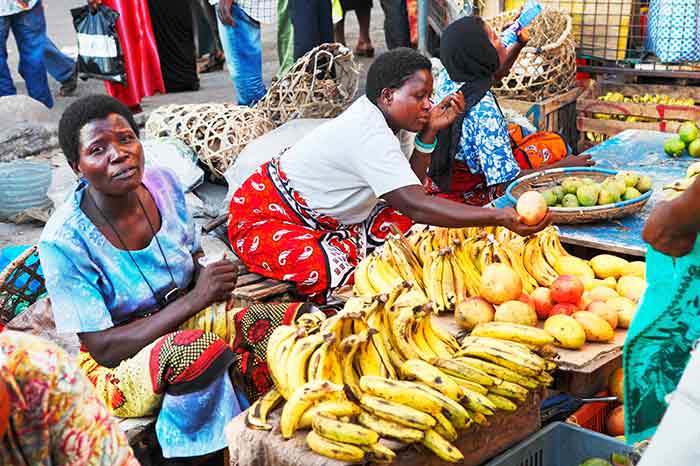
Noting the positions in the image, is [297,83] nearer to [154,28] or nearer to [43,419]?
[154,28]

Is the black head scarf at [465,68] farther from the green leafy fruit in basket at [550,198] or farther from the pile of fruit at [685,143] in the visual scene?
the pile of fruit at [685,143]

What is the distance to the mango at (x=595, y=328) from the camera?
120 inches

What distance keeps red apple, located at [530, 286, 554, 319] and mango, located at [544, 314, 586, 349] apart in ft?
0.65

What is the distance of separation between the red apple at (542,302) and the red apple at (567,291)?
26 mm

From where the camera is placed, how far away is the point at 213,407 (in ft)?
9.98

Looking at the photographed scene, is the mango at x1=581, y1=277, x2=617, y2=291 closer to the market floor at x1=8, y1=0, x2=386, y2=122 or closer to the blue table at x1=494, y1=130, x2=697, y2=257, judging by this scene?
the blue table at x1=494, y1=130, x2=697, y2=257

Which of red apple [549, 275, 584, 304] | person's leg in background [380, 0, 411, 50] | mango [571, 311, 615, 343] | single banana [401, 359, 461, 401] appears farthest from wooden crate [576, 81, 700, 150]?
single banana [401, 359, 461, 401]

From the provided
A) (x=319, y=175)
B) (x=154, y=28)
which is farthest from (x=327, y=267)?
(x=154, y=28)

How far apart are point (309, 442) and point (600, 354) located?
113 cm

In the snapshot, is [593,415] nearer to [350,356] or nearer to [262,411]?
[350,356]

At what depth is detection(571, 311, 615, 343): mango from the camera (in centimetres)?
305

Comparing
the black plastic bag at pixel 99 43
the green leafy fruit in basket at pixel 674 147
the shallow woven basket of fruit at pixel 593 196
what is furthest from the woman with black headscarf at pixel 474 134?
the black plastic bag at pixel 99 43

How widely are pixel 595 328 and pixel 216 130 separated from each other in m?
3.40

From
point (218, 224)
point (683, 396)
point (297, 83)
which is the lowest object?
point (218, 224)
